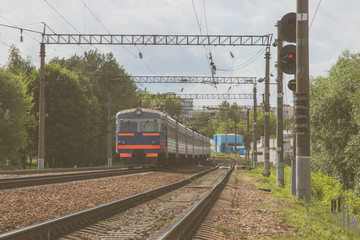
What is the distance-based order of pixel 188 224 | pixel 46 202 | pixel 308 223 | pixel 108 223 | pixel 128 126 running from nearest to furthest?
pixel 188 224 < pixel 108 223 < pixel 308 223 < pixel 46 202 < pixel 128 126

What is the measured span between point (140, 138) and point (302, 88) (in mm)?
15223

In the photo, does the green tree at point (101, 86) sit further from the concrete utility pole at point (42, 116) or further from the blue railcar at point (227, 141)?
the blue railcar at point (227, 141)

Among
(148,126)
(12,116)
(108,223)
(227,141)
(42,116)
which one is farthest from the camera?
(227,141)

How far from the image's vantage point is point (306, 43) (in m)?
10.2

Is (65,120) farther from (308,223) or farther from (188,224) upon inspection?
(308,223)

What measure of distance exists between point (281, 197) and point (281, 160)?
675cm

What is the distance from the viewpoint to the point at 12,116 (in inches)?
1411

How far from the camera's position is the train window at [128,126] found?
2464 cm

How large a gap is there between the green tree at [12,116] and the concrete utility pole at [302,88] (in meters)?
29.3

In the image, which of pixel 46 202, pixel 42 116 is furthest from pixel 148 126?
pixel 46 202

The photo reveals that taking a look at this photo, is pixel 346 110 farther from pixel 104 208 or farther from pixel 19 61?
pixel 19 61

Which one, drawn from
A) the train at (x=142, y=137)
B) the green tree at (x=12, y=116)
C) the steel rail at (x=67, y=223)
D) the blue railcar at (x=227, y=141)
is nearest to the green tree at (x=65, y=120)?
the green tree at (x=12, y=116)

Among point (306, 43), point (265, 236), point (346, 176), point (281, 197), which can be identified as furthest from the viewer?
point (346, 176)

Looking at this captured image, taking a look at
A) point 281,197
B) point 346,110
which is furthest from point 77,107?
point 281,197
